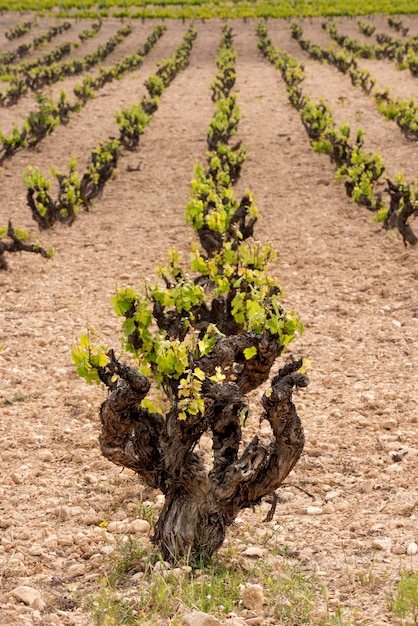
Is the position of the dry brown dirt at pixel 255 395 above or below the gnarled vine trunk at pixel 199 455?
below

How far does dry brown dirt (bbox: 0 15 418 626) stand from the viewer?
492cm

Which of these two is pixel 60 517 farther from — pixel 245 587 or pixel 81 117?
pixel 81 117

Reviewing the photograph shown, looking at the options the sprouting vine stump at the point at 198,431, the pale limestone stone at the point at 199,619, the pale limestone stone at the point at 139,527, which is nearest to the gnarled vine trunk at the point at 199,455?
the sprouting vine stump at the point at 198,431

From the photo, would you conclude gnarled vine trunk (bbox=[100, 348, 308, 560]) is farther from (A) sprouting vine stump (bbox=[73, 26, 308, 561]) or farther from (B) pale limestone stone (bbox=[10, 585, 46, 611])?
(B) pale limestone stone (bbox=[10, 585, 46, 611])

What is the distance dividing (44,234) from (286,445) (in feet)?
31.2

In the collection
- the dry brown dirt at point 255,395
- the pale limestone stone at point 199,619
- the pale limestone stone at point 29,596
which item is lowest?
the dry brown dirt at point 255,395

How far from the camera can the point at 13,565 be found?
185 inches

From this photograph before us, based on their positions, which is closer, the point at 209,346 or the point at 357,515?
the point at 209,346

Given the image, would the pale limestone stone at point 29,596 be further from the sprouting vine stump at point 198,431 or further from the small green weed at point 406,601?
the small green weed at point 406,601

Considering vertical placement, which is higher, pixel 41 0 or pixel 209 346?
pixel 209 346

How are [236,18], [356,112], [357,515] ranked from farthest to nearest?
[236,18], [356,112], [357,515]

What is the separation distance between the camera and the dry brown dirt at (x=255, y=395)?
4922mm

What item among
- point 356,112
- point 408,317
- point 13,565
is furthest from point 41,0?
point 13,565

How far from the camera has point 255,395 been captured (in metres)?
7.70
